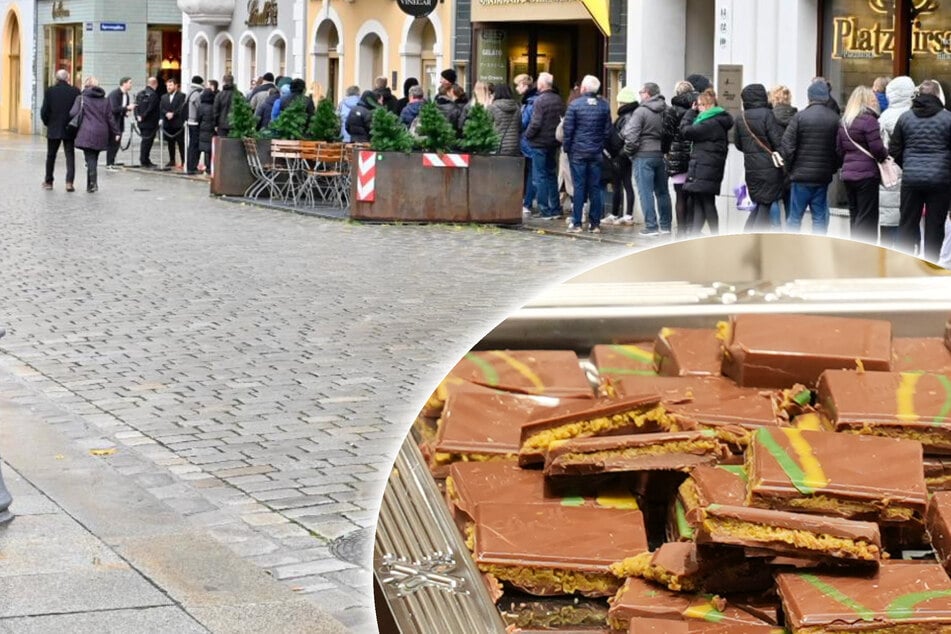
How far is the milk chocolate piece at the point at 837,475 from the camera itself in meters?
1.77

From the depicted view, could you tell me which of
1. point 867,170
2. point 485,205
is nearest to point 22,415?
point 867,170

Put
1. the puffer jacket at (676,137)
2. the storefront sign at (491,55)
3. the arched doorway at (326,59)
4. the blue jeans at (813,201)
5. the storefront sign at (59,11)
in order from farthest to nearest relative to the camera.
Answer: the storefront sign at (59,11) → the arched doorway at (326,59) → the storefront sign at (491,55) → the puffer jacket at (676,137) → the blue jeans at (813,201)

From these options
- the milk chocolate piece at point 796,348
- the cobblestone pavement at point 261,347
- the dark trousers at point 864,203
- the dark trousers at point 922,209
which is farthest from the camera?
the dark trousers at point 864,203

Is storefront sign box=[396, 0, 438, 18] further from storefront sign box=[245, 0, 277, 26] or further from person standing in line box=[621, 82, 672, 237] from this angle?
storefront sign box=[245, 0, 277, 26]

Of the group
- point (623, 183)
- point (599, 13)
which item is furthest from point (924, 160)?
point (599, 13)

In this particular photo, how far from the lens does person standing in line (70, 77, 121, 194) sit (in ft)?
77.7

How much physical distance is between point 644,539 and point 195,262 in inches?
527

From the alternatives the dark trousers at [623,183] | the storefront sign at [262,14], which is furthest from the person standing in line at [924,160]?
the storefront sign at [262,14]

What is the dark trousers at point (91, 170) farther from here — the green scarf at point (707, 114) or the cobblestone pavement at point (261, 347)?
the green scarf at point (707, 114)

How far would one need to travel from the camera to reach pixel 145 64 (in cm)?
4403

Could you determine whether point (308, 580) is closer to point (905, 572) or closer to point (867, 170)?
point (905, 572)

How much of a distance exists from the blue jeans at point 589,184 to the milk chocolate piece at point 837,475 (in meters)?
16.7

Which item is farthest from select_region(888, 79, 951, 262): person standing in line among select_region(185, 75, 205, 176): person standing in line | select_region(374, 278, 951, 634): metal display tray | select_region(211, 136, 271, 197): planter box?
select_region(185, 75, 205, 176): person standing in line

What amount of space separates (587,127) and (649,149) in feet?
2.54
